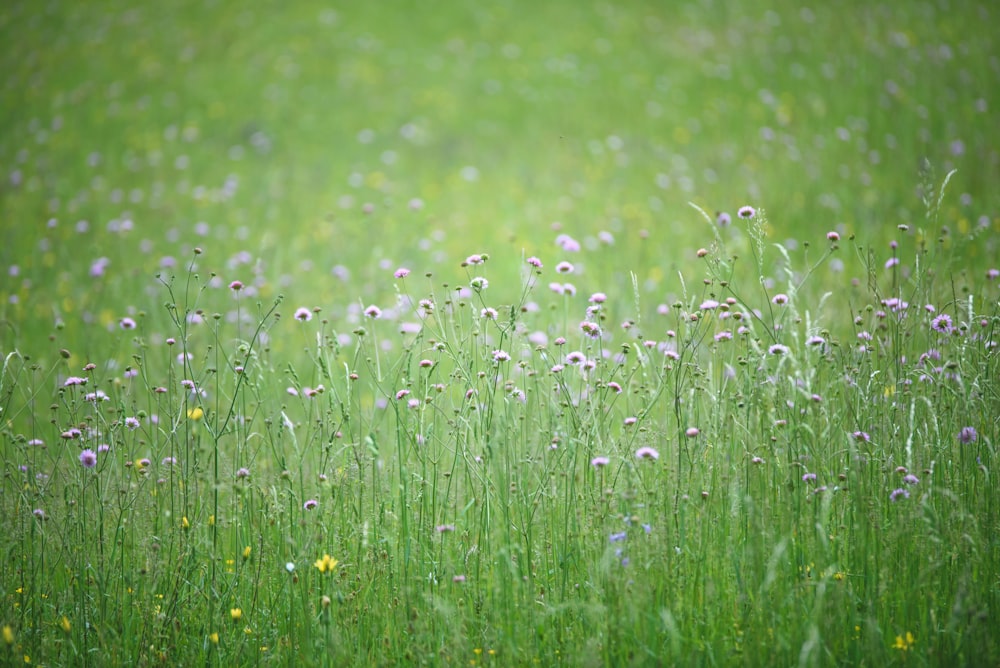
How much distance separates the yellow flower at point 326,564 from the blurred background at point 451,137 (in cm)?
335

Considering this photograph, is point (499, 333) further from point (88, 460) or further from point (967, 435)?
point (967, 435)

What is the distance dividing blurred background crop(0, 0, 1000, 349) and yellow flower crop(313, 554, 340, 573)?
335cm

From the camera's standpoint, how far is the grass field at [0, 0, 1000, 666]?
2.49 meters

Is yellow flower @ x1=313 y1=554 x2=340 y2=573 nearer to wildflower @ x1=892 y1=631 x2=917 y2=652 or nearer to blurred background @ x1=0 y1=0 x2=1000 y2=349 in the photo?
wildflower @ x1=892 y1=631 x2=917 y2=652

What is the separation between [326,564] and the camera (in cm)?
257

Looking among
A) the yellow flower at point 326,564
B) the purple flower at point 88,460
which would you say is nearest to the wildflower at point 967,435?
the yellow flower at point 326,564

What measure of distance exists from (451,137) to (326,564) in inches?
324

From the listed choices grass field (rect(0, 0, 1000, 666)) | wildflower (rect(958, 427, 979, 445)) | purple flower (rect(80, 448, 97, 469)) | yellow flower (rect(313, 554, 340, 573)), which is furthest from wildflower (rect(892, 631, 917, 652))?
purple flower (rect(80, 448, 97, 469))

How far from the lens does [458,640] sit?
7.43ft

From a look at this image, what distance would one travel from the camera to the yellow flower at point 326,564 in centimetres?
252

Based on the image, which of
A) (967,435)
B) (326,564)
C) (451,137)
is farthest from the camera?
(451,137)

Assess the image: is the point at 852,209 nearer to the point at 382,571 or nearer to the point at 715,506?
the point at 715,506

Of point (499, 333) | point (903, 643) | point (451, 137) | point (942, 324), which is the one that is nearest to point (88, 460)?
point (499, 333)

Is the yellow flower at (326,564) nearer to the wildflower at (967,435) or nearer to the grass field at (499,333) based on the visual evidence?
the grass field at (499,333)
